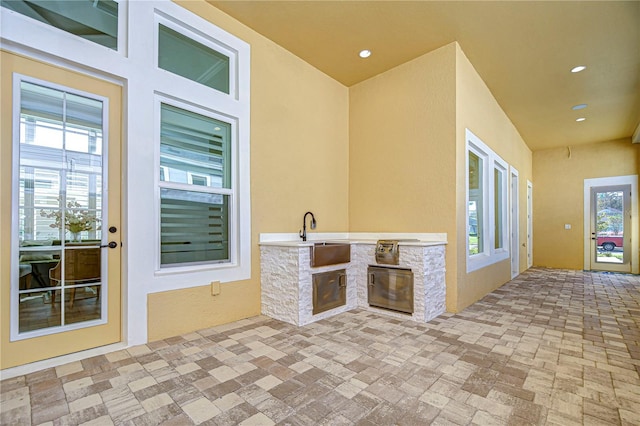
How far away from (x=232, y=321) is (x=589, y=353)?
10.8ft

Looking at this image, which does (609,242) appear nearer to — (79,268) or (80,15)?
(79,268)

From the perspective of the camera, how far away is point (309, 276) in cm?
336

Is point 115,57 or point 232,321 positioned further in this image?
point 232,321

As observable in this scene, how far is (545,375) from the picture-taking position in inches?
86.1

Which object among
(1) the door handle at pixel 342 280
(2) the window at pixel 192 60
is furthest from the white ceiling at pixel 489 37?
(1) the door handle at pixel 342 280

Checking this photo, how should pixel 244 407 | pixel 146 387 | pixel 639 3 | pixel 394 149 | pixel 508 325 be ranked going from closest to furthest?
pixel 244 407 → pixel 146 387 → pixel 639 3 → pixel 508 325 → pixel 394 149

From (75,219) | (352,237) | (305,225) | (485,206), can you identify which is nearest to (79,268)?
(75,219)

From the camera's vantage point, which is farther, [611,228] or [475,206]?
[611,228]

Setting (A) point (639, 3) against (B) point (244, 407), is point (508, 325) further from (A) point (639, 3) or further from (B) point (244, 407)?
(A) point (639, 3)

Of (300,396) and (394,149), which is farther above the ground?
(394,149)

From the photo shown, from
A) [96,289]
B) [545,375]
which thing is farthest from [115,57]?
[545,375]

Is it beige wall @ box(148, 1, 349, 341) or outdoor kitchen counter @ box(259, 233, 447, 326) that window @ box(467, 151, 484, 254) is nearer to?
outdoor kitchen counter @ box(259, 233, 447, 326)

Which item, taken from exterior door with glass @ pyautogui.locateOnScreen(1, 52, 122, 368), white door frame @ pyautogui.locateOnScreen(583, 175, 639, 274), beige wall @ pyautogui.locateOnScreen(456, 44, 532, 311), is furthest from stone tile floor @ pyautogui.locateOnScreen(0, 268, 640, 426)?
white door frame @ pyautogui.locateOnScreen(583, 175, 639, 274)

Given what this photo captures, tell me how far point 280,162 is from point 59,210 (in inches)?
87.3
